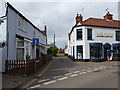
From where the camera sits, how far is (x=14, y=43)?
12.2 metres

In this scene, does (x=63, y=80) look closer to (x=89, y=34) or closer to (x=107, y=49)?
(x=89, y=34)

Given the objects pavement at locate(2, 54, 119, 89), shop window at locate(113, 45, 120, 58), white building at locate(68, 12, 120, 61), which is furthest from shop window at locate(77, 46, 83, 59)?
pavement at locate(2, 54, 119, 89)

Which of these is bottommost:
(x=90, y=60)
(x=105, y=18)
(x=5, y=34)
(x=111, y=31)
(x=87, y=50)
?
(x=90, y=60)

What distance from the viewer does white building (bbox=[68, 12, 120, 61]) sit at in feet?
73.8

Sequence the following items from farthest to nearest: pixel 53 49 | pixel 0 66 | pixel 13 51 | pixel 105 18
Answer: pixel 53 49
pixel 105 18
pixel 13 51
pixel 0 66

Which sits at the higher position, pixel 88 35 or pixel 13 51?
pixel 88 35

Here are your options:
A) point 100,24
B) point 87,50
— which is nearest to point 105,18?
point 100,24

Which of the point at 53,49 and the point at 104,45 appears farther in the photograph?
the point at 53,49

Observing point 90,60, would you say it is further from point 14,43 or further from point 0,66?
point 0,66

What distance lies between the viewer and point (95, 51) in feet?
74.2

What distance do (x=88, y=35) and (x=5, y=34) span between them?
1541cm

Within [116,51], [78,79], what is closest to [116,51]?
[116,51]

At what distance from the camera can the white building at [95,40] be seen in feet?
73.8

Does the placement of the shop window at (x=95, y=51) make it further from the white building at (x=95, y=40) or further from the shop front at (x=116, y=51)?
the shop front at (x=116, y=51)
